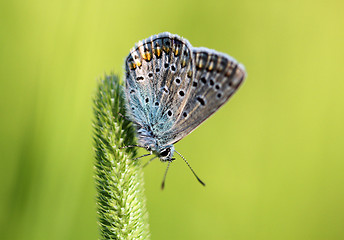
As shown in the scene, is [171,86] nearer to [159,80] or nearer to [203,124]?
[159,80]

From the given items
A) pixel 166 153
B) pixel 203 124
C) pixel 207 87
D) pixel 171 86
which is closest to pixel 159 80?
pixel 171 86

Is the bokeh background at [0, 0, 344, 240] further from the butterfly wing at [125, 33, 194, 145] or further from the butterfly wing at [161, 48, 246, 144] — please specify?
the butterfly wing at [161, 48, 246, 144]

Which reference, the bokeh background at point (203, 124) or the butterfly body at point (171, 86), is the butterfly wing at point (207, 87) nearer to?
the butterfly body at point (171, 86)

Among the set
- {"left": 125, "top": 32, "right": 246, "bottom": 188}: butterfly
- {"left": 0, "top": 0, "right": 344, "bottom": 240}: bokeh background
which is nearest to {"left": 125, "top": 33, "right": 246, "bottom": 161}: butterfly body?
{"left": 125, "top": 32, "right": 246, "bottom": 188}: butterfly

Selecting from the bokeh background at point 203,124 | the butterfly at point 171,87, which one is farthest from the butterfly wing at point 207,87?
the bokeh background at point 203,124
